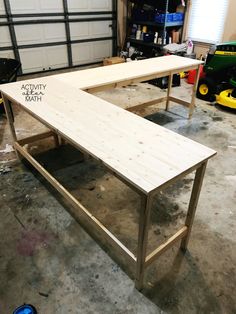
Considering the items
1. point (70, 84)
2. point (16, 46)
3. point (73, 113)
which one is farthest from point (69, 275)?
point (16, 46)

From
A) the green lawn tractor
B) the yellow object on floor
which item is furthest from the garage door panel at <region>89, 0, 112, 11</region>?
the yellow object on floor

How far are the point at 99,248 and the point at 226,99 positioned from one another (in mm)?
3002

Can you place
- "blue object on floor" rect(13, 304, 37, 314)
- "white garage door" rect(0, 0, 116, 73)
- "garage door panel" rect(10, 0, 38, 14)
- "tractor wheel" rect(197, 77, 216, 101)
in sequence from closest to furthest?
1. "blue object on floor" rect(13, 304, 37, 314)
2. "tractor wheel" rect(197, 77, 216, 101)
3. "garage door panel" rect(10, 0, 38, 14)
4. "white garage door" rect(0, 0, 116, 73)

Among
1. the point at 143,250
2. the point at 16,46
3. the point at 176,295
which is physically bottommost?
the point at 176,295

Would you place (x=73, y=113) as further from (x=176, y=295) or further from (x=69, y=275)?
(x=176, y=295)

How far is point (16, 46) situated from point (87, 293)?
4.97m

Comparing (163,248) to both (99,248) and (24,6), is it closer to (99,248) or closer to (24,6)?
(99,248)

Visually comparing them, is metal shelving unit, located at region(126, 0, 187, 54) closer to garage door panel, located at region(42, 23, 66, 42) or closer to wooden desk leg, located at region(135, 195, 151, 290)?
garage door panel, located at region(42, 23, 66, 42)

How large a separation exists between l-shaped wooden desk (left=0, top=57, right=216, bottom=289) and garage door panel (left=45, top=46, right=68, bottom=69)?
3653mm

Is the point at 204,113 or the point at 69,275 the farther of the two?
the point at 204,113

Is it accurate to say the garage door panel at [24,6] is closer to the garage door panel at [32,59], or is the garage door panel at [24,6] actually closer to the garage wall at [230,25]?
the garage door panel at [32,59]

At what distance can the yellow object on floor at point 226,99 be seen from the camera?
144 inches

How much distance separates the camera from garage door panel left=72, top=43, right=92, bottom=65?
576 cm

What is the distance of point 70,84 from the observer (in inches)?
93.7
